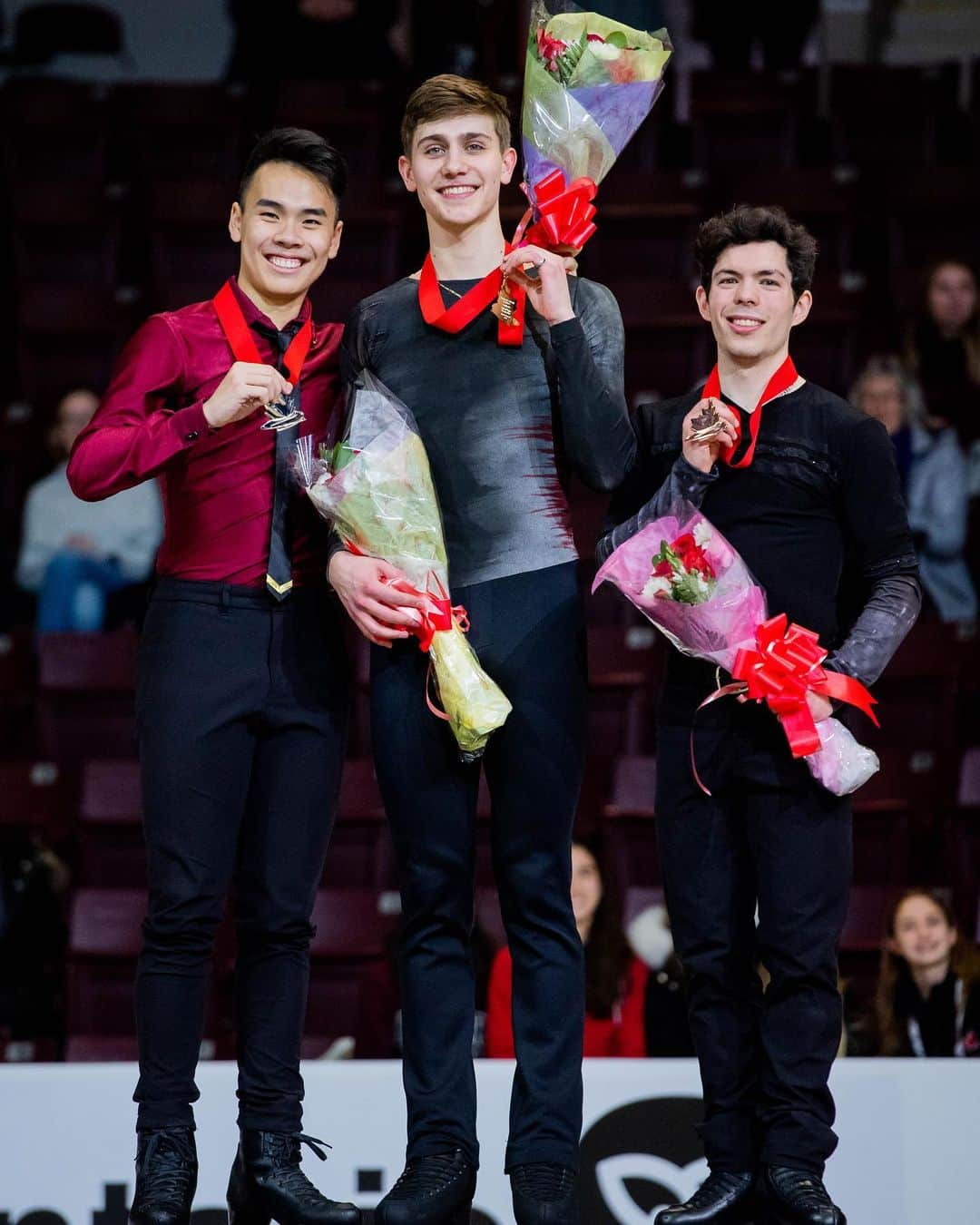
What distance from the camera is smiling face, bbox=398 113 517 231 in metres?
2.54

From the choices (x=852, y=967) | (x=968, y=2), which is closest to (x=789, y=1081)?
(x=852, y=967)

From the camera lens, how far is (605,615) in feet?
18.0

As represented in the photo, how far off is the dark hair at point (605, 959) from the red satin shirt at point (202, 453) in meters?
1.79

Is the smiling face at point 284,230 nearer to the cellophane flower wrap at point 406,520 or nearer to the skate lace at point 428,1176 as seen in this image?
the cellophane flower wrap at point 406,520

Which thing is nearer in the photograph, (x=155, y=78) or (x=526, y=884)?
(x=526, y=884)

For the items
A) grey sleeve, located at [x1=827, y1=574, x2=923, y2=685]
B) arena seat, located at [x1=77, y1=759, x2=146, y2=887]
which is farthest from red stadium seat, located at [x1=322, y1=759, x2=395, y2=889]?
grey sleeve, located at [x1=827, y1=574, x2=923, y2=685]

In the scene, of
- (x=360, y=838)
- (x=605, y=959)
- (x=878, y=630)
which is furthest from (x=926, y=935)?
(x=878, y=630)

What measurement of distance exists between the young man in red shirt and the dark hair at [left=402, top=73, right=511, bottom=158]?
20cm

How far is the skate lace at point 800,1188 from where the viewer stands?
245 centimetres

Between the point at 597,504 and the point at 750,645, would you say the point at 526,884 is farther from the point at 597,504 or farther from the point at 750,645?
the point at 597,504

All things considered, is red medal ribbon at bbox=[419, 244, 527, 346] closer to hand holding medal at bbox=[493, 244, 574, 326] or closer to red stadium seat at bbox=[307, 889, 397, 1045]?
hand holding medal at bbox=[493, 244, 574, 326]

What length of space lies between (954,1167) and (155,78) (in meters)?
6.78

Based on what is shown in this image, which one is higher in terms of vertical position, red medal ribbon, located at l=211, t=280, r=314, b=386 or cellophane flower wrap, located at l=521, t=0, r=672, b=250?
cellophane flower wrap, located at l=521, t=0, r=672, b=250

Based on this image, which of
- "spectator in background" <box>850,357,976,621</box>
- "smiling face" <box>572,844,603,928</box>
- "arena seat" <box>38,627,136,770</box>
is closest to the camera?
"smiling face" <box>572,844,603,928</box>
